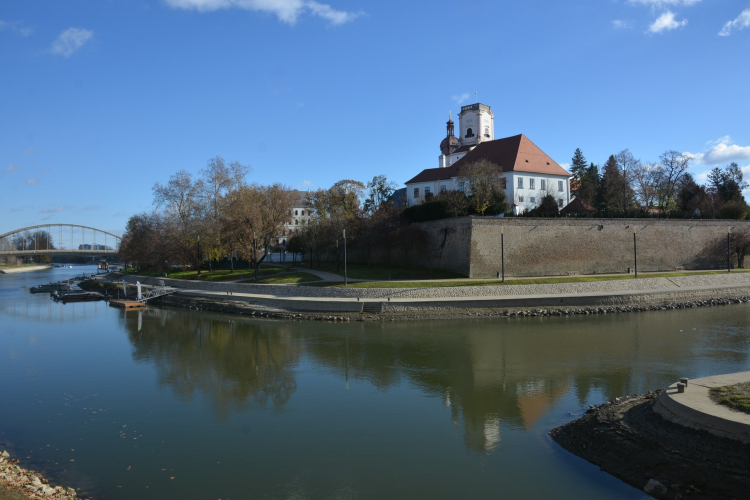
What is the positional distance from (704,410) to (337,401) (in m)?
7.07

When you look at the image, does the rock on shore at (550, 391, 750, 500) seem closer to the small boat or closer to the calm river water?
the calm river water

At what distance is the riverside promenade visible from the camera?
878 inches

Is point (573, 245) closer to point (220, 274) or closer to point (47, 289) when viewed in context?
point (220, 274)

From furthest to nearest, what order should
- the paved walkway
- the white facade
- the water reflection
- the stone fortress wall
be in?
the white facade < the stone fortress wall < the water reflection < the paved walkway

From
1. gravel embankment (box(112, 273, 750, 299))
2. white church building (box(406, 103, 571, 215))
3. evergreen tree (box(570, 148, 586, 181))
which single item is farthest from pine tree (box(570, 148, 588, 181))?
gravel embankment (box(112, 273, 750, 299))

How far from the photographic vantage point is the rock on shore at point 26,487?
6395 mm

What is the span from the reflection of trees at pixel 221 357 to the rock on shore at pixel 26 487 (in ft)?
12.3

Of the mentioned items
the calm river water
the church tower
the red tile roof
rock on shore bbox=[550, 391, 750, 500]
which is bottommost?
the calm river water

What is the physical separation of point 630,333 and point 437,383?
9990mm

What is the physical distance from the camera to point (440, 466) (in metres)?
7.74

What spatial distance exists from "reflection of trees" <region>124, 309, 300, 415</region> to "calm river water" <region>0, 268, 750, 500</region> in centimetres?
9

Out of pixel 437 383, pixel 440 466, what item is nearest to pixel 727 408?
pixel 440 466

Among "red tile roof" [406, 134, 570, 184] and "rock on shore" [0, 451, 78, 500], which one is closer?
"rock on shore" [0, 451, 78, 500]

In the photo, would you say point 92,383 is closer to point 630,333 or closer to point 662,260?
point 630,333
